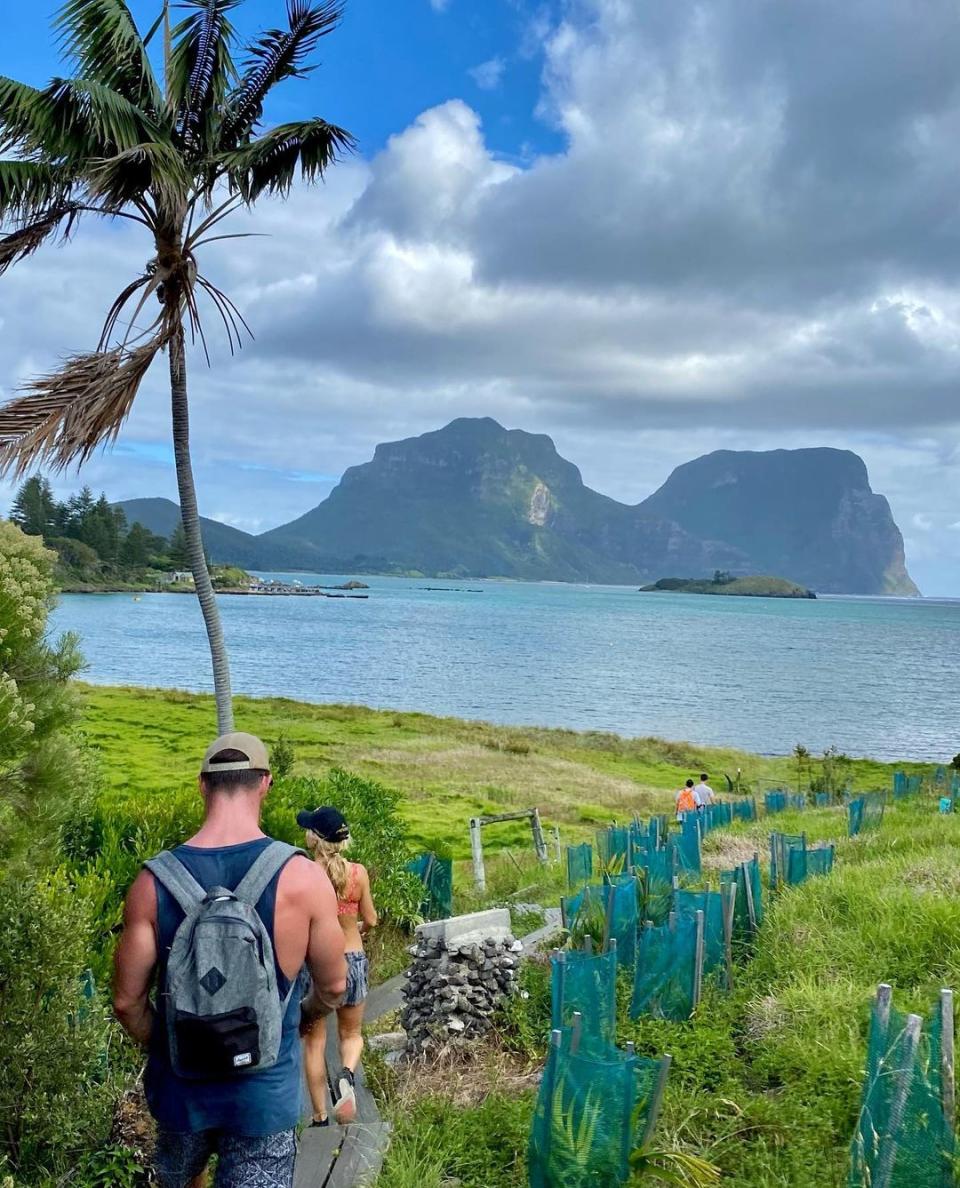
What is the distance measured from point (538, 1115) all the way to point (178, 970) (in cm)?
255

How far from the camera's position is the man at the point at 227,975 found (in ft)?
10.6

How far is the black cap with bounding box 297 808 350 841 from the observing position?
6379 millimetres

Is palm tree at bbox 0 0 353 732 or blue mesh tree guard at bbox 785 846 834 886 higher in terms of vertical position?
palm tree at bbox 0 0 353 732

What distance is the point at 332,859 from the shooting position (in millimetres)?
6473

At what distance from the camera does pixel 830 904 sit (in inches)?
345

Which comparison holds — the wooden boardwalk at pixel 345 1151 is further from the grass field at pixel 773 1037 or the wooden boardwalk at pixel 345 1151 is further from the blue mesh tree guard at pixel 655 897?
the blue mesh tree guard at pixel 655 897

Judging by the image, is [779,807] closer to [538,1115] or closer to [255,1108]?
[538,1115]

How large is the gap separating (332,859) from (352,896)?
34 centimetres

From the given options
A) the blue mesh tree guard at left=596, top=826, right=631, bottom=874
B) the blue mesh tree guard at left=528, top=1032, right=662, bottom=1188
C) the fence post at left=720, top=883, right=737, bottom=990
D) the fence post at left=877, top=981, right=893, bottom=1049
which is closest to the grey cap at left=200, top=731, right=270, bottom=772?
the blue mesh tree guard at left=528, top=1032, right=662, bottom=1188

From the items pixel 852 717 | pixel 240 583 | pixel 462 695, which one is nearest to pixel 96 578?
pixel 240 583

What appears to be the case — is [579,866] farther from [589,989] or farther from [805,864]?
[589,989]

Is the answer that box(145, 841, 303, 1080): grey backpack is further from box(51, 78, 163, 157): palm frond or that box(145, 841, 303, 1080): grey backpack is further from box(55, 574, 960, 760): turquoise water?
box(55, 574, 960, 760): turquoise water

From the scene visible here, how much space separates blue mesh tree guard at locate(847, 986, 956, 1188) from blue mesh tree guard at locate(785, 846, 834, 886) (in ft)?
17.0

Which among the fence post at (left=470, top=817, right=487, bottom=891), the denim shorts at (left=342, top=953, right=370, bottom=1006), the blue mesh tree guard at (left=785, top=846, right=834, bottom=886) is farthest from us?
the fence post at (left=470, top=817, right=487, bottom=891)
